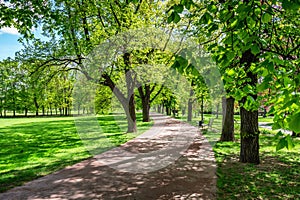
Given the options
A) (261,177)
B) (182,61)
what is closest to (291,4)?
(182,61)

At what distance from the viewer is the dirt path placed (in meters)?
5.02

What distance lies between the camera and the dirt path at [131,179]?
5023 millimetres

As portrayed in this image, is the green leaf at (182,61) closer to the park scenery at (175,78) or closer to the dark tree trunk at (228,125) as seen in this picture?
the park scenery at (175,78)

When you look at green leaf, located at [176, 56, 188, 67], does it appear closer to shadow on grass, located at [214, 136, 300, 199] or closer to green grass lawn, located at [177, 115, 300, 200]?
green grass lawn, located at [177, 115, 300, 200]

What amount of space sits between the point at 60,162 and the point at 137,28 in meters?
8.55

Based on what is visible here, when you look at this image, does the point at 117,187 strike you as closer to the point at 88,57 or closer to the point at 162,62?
the point at 88,57

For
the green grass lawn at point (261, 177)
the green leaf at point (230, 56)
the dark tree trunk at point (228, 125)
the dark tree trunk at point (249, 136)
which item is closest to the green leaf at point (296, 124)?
the green leaf at point (230, 56)


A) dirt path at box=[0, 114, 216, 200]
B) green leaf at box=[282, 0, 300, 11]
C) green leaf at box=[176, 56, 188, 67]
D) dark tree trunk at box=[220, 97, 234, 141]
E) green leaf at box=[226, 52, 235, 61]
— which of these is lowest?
dirt path at box=[0, 114, 216, 200]

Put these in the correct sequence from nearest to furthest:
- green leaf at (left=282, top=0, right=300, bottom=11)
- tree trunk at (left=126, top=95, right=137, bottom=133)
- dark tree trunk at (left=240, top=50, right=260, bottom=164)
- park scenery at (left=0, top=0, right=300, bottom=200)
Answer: green leaf at (left=282, top=0, right=300, bottom=11), park scenery at (left=0, top=0, right=300, bottom=200), dark tree trunk at (left=240, top=50, right=260, bottom=164), tree trunk at (left=126, top=95, right=137, bottom=133)

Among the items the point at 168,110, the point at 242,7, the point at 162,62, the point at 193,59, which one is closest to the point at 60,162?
the point at 193,59

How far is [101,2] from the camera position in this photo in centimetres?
1163

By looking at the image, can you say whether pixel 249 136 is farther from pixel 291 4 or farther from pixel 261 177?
pixel 291 4

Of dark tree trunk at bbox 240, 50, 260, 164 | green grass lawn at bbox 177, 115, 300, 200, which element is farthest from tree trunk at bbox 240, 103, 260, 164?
green grass lawn at bbox 177, 115, 300, 200

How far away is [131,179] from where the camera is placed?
6.01 m
